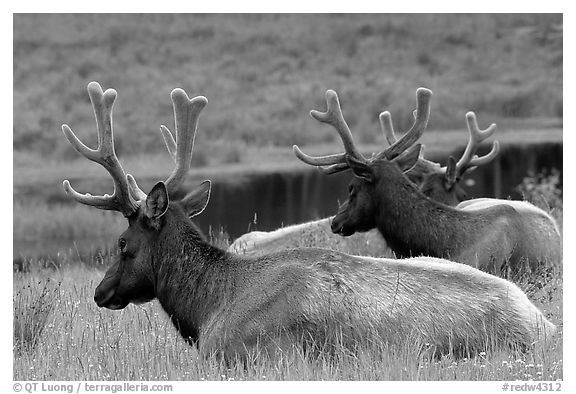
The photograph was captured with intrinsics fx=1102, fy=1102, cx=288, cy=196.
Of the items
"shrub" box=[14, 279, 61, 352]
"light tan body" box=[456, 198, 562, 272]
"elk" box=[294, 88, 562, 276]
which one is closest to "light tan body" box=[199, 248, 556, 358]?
"shrub" box=[14, 279, 61, 352]

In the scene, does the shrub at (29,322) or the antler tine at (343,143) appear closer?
the shrub at (29,322)

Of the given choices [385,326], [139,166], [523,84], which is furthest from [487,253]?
[523,84]

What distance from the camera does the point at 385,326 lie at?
572cm

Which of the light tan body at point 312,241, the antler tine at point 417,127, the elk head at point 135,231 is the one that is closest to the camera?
the elk head at point 135,231

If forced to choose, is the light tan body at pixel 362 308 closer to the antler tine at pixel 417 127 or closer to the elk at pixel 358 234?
the antler tine at pixel 417 127

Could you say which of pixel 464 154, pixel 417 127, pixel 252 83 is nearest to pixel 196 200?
pixel 417 127

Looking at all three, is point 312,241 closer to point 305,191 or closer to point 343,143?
point 343,143

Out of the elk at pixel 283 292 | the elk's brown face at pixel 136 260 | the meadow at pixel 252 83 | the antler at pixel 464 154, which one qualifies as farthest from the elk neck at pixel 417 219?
the meadow at pixel 252 83

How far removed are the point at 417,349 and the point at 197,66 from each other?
893 inches

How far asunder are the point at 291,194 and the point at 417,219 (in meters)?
10.8

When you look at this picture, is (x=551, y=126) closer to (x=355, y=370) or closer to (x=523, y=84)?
(x=523, y=84)

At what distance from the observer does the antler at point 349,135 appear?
8.76 meters

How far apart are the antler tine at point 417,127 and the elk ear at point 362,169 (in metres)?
0.30

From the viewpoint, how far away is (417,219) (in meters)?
8.63
